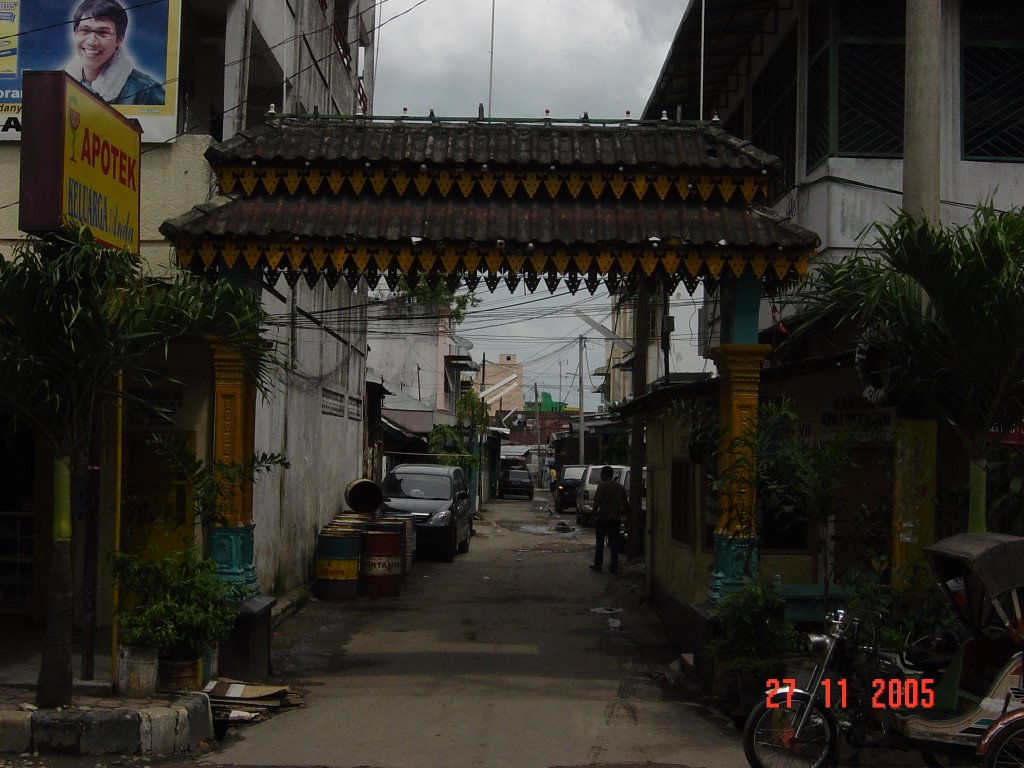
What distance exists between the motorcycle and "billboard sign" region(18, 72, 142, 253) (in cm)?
596

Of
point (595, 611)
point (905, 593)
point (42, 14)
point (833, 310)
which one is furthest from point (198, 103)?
point (905, 593)

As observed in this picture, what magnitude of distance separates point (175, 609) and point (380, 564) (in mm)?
8786

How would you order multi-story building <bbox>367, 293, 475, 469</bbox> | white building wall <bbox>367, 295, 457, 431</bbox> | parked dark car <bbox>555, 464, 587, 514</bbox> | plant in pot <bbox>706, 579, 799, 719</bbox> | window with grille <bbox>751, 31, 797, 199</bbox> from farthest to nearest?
white building wall <bbox>367, 295, 457, 431</bbox>
multi-story building <bbox>367, 293, 475, 469</bbox>
parked dark car <bbox>555, 464, 587, 514</bbox>
window with grille <bbox>751, 31, 797, 199</bbox>
plant in pot <bbox>706, 579, 799, 719</bbox>

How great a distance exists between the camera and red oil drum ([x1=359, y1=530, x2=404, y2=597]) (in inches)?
686

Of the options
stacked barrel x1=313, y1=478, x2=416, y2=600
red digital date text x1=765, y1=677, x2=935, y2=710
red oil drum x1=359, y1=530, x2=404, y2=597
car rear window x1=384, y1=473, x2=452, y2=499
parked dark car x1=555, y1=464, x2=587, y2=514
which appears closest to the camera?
red digital date text x1=765, y1=677, x2=935, y2=710

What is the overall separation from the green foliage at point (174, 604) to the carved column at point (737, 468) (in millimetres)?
4368

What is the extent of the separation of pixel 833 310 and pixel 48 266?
569 cm

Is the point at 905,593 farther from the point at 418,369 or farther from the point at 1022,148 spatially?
the point at 418,369

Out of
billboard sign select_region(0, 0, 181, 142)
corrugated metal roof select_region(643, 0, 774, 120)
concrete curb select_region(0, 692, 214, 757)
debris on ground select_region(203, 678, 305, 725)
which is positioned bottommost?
debris on ground select_region(203, 678, 305, 725)

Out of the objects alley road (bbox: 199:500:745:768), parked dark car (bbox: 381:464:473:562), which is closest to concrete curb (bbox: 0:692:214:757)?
alley road (bbox: 199:500:745:768)

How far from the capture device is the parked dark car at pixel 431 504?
23.1 meters

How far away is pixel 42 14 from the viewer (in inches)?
513

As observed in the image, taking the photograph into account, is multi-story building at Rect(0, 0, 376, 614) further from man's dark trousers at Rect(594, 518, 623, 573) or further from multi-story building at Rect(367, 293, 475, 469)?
multi-story building at Rect(367, 293, 475, 469)

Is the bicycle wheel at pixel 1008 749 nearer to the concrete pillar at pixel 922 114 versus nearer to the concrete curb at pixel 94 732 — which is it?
the concrete pillar at pixel 922 114
